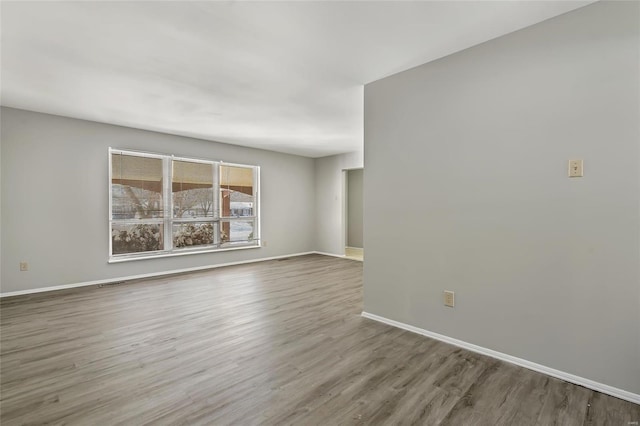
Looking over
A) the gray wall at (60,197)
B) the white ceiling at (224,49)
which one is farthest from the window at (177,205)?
the white ceiling at (224,49)

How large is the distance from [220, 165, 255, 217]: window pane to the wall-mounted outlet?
4.75 m

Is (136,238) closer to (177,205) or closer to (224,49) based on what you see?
(177,205)

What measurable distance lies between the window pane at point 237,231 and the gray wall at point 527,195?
4.08m

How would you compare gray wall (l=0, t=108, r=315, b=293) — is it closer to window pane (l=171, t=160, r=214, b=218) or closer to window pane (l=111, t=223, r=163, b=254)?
window pane (l=111, t=223, r=163, b=254)

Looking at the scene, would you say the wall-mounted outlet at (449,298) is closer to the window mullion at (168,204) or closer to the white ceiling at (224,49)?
the white ceiling at (224,49)

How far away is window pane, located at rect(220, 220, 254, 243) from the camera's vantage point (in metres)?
6.18

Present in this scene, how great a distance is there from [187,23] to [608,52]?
2845 millimetres

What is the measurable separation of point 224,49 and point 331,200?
5.22 m

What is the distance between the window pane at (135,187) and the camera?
4.79 m

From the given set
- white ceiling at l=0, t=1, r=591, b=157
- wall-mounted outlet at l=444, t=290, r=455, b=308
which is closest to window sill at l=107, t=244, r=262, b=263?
white ceiling at l=0, t=1, r=591, b=157

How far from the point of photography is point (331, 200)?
7.52 m

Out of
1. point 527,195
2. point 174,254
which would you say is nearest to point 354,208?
point 174,254

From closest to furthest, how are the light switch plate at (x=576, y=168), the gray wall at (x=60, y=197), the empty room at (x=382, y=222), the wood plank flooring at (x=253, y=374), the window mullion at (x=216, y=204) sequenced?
the wood plank flooring at (x=253, y=374)
the empty room at (x=382, y=222)
the light switch plate at (x=576, y=168)
the gray wall at (x=60, y=197)
the window mullion at (x=216, y=204)

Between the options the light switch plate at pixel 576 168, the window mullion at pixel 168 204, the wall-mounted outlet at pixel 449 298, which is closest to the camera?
the light switch plate at pixel 576 168
